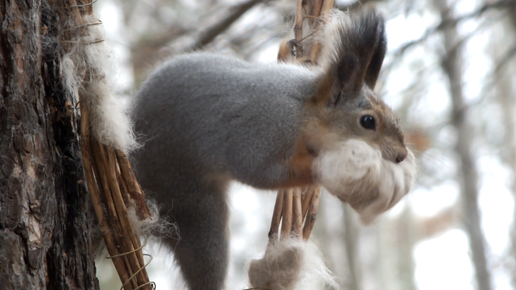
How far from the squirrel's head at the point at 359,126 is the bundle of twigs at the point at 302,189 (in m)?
0.14

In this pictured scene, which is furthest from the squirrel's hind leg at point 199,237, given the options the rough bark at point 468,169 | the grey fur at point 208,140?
the rough bark at point 468,169

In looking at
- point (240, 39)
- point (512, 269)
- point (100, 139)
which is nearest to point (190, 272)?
point (100, 139)

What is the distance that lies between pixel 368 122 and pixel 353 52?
0.15 meters

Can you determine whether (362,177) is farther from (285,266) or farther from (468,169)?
(468,169)

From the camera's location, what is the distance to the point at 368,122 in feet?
4.17

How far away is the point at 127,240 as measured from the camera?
1016mm

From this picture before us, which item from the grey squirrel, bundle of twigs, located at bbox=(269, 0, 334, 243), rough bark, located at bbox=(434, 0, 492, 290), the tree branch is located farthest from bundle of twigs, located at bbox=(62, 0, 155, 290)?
rough bark, located at bbox=(434, 0, 492, 290)

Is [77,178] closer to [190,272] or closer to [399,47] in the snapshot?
[190,272]

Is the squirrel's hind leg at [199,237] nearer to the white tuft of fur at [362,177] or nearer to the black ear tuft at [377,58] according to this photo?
the white tuft of fur at [362,177]

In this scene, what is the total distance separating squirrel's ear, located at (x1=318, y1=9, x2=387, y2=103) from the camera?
1240 mm

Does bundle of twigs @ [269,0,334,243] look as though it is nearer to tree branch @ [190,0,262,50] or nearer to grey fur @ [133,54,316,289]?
grey fur @ [133,54,316,289]

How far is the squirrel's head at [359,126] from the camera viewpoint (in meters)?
1.17

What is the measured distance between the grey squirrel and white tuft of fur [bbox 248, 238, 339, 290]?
0.40 ft

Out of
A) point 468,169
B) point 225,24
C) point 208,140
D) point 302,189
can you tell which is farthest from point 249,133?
point 468,169
